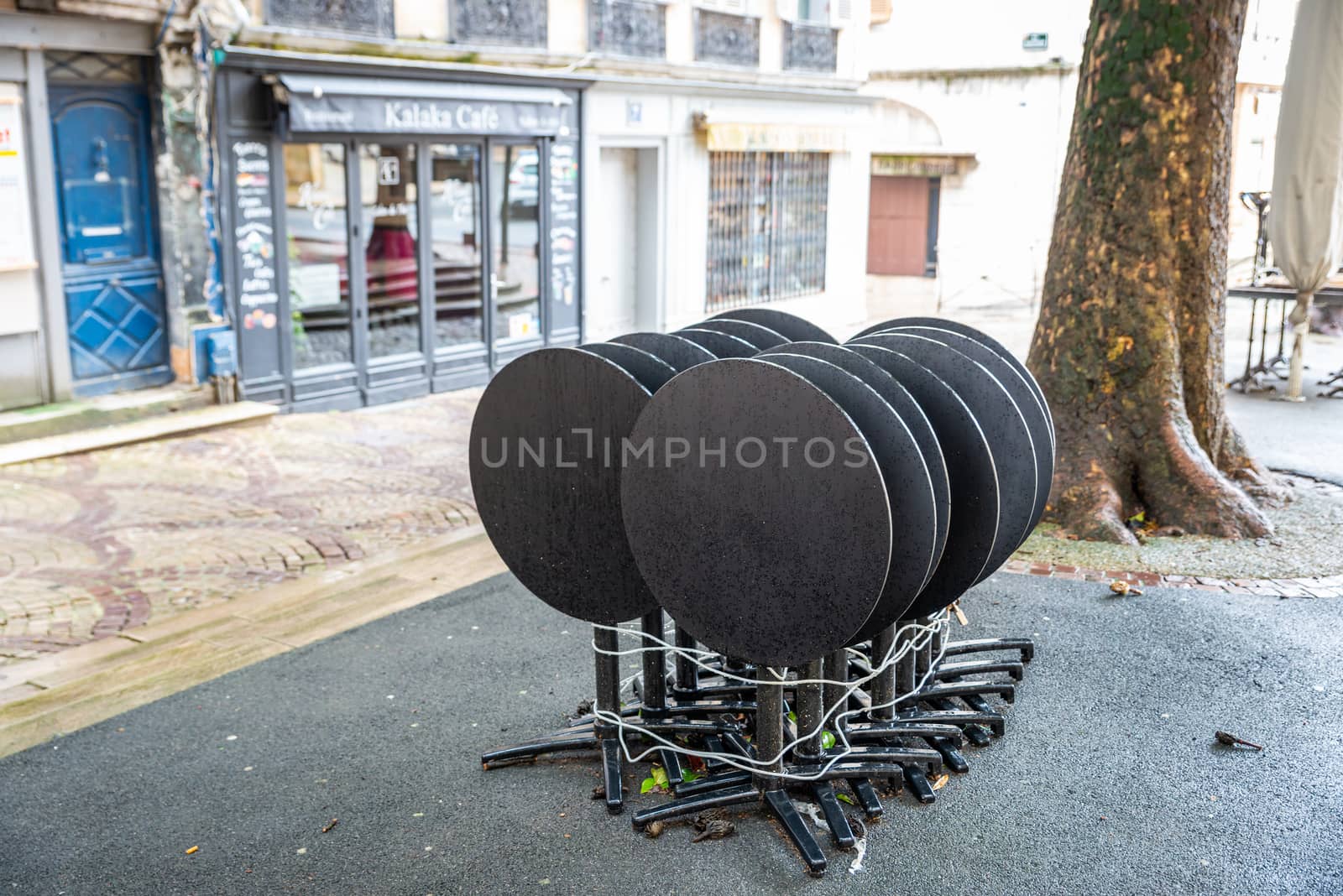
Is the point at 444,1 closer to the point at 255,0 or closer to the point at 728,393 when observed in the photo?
the point at 255,0

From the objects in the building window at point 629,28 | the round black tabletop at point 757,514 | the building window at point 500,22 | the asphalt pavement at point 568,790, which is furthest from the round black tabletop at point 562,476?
the building window at point 629,28

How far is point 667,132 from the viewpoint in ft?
50.9

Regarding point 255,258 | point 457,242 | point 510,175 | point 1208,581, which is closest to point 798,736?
point 1208,581

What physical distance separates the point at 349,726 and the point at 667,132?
451 inches

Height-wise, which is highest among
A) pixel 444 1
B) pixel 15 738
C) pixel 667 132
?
pixel 444 1

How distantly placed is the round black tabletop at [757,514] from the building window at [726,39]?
1254 centimetres

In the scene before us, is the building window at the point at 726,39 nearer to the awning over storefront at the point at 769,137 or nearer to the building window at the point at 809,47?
the building window at the point at 809,47

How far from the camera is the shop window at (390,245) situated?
12.3 m

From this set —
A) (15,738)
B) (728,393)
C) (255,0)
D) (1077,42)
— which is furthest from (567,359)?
(1077,42)

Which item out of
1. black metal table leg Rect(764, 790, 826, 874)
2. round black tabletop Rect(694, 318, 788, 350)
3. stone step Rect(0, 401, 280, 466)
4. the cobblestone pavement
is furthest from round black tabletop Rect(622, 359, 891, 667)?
stone step Rect(0, 401, 280, 466)

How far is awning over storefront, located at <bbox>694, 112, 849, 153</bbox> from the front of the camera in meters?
15.8

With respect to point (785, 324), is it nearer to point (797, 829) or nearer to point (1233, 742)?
point (797, 829)

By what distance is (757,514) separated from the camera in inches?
162

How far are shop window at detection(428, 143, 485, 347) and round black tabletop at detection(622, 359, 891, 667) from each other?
933cm
